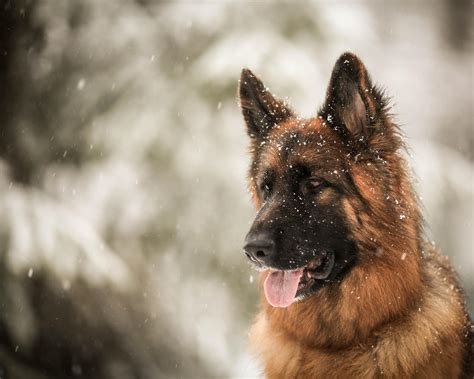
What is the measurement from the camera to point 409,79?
267 inches

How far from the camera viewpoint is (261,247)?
3.25 m

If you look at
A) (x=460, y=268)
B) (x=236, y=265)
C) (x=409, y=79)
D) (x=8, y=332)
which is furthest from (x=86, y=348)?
(x=409, y=79)

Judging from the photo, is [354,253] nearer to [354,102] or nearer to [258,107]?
[354,102]

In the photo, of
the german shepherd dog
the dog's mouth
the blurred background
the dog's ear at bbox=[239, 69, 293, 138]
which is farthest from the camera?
the blurred background

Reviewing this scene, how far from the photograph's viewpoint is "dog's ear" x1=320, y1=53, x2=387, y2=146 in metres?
3.26

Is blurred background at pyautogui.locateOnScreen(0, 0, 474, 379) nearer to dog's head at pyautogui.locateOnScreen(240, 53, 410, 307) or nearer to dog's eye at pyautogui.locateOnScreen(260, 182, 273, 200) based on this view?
dog's eye at pyautogui.locateOnScreen(260, 182, 273, 200)

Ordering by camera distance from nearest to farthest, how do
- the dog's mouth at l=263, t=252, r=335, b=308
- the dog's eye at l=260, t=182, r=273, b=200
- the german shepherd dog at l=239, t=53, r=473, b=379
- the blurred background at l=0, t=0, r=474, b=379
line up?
the german shepherd dog at l=239, t=53, r=473, b=379 → the dog's mouth at l=263, t=252, r=335, b=308 → the dog's eye at l=260, t=182, r=273, b=200 → the blurred background at l=0, t=0, r=474, b=379

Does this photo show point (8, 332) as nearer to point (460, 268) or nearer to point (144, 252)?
point (144, 252)

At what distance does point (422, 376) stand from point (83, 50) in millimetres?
4981

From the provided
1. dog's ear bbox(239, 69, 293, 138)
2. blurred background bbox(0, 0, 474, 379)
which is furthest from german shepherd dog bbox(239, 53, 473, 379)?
blurred background bbox(0, 0, 474, 379)

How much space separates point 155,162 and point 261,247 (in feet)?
11.0

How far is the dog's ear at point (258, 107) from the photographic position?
3.98m

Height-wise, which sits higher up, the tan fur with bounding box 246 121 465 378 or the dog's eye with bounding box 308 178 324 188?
the dog's eye with bounding box 308 178 324 188

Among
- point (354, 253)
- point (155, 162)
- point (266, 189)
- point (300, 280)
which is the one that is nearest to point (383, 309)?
point (354, 253)
